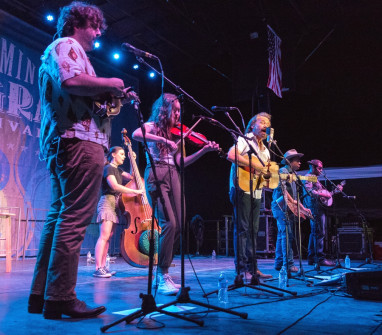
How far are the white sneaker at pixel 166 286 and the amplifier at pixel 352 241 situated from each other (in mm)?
7813

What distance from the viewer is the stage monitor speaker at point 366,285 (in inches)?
140

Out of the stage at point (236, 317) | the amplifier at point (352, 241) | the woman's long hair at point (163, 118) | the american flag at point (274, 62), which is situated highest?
the american flag at point (274, 62)

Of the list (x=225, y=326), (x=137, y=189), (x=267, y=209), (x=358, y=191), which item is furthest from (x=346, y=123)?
(x=225, y=326)

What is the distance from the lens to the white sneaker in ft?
11.9

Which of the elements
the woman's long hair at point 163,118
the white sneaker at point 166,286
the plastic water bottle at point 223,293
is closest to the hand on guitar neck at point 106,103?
the woman's long hair at point 163,118

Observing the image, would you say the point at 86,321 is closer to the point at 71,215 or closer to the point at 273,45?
the point at 71,215

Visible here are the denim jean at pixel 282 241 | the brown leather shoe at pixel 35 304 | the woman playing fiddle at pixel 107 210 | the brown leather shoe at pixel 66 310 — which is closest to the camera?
the brown leather shoe at pixel 66 310

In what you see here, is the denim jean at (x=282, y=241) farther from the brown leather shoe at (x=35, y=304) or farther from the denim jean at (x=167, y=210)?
the brown leather shoe at (x=35, y=304)

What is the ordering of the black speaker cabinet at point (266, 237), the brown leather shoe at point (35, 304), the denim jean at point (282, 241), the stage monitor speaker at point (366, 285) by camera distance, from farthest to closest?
the black speaker cabinet at point (266, 237) < the denim jean at point (282, 241) < the stage monitor speaker at point (366, 285) < the brown leather shoe at point (35, 304)

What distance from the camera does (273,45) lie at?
384 inches

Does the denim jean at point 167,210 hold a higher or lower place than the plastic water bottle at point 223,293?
higher

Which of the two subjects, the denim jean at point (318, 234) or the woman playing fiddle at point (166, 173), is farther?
the denim jean at point (318, 234)

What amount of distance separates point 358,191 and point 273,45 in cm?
548

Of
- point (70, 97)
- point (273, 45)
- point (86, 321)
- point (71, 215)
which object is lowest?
point (86, 321)
